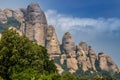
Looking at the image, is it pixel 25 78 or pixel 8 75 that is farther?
pixel 8 75

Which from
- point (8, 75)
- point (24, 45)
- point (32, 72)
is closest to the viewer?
point (32, 72)

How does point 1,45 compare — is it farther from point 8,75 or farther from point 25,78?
point 25,78

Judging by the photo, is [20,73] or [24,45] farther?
[24,45]

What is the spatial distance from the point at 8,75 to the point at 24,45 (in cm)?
851

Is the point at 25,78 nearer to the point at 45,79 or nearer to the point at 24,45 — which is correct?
the point at 45,79

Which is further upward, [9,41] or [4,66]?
[9,41]

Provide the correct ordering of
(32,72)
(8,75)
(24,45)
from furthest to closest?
(24,45)
(8,75)
(32,72)

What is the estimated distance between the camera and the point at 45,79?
64.4 metres

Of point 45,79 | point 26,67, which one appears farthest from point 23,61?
point 45,79

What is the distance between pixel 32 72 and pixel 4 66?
8595 millimetres

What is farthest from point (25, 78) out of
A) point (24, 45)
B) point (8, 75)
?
point (24, 45)

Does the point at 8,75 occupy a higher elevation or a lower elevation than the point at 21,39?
lower

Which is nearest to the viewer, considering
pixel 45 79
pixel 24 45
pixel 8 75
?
pixel 45 79

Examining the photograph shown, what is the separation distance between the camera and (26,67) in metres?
74.9
